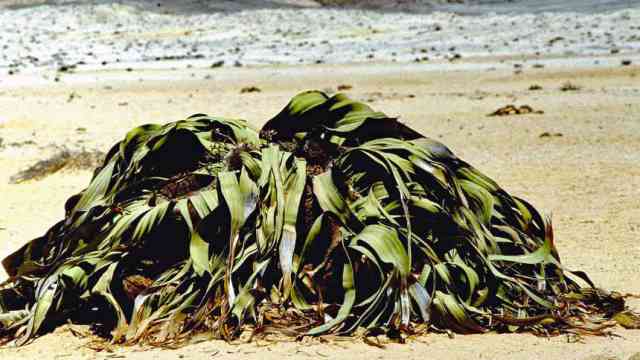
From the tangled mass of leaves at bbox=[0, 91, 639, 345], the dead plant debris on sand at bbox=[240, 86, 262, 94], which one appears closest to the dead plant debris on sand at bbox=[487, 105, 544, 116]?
the dead plant debris on sand at bbox=[240, 86, 262, 94]

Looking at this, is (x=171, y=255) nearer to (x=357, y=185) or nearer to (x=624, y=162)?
(x=357, y=185)

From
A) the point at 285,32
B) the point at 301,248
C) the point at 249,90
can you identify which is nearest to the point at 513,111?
the point at 249,90

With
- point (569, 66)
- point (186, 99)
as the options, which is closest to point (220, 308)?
point (186, 99)

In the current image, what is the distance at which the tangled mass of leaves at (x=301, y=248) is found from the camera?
373 centimetres

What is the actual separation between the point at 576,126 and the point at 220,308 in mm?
7086

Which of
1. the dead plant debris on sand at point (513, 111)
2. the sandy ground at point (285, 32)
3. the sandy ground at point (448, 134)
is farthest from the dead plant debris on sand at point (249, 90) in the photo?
the sandy ground at point (285, 32)

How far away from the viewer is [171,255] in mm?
4043

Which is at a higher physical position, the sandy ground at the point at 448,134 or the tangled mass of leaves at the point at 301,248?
the tangled mass of leaves at the point at 301,248

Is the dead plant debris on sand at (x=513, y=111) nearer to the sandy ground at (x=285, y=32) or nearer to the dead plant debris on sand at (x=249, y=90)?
the dead plant debris on sand at (x=249, y=90)

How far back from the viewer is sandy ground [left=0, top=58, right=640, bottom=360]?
11.7 ft

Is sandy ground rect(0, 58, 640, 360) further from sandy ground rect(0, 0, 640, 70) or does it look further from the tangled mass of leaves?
sandy ground rect(0, 0, 640, 70)

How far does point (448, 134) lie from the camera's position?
999cm

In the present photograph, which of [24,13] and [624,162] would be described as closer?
Answer: [624,162]

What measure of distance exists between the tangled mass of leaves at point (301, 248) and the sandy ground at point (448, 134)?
0.16 m
